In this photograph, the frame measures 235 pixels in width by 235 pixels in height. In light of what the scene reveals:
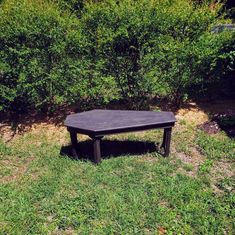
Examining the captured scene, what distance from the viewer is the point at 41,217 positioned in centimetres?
→ 332

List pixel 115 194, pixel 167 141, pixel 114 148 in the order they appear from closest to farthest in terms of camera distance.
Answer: pixel 115 194 < pixel 167 141 < pixel 114 148

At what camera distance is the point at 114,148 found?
4.64m

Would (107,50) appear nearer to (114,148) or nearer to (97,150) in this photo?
(114,148)

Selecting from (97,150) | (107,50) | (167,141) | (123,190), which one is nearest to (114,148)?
(97,150)

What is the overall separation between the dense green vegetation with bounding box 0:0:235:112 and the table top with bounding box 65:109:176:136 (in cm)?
97

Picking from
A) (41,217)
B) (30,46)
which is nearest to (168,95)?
(30,46)

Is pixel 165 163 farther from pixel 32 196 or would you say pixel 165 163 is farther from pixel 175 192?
A: pixel 32 196

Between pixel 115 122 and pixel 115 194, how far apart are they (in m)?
0.99

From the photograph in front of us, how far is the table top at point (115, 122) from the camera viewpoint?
3.96 metres

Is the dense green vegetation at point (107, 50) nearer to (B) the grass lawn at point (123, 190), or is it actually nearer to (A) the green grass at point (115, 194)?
(B) the grass lawn at point (123, 190)

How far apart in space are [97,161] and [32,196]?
968mm

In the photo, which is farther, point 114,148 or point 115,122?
point 114,148

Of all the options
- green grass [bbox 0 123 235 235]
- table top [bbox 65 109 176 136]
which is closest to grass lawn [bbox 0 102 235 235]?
green grass [bbox 0 123 235 235]

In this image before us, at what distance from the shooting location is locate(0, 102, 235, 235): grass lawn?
3170 mm
